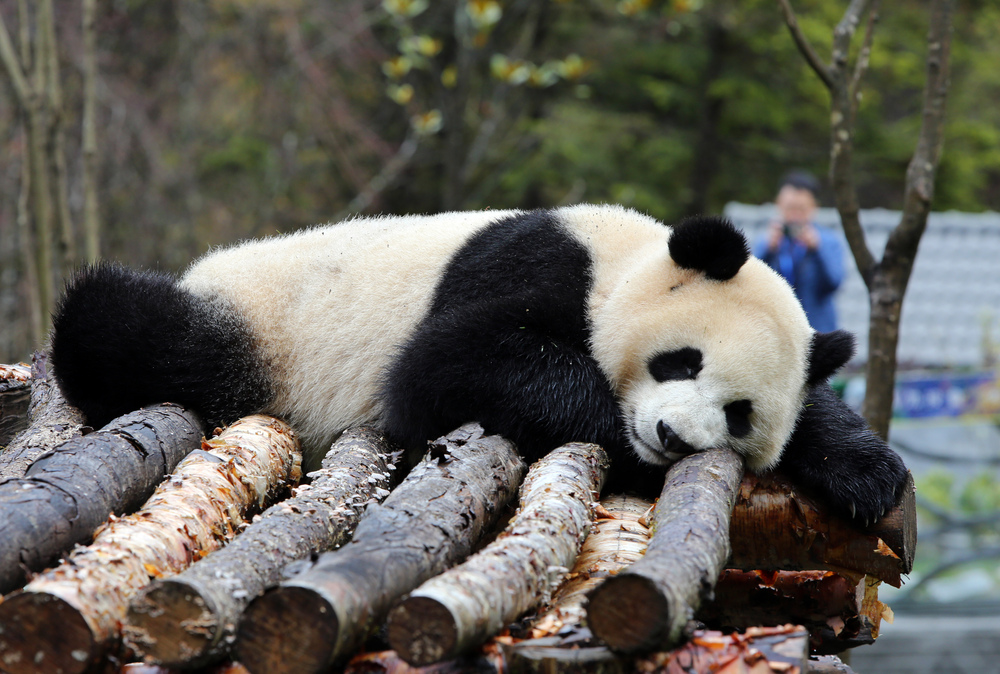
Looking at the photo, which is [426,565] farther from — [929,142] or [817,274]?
Result: [817,274]

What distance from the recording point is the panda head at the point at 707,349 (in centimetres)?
263

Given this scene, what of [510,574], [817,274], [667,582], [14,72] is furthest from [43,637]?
[817,274]

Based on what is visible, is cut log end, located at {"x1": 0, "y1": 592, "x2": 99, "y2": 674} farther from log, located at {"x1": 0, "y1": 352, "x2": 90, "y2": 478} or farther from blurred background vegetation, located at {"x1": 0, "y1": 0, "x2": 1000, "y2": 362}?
blurred background vegetation, located at {"x1": 0, "y1": 0, "x2": 1000, "y2": 362}

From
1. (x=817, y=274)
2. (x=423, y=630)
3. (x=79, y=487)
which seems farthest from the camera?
(x=817, y=274)

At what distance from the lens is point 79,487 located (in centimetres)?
205

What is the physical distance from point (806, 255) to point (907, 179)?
2.24 m

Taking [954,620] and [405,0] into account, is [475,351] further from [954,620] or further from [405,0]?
[954,620]

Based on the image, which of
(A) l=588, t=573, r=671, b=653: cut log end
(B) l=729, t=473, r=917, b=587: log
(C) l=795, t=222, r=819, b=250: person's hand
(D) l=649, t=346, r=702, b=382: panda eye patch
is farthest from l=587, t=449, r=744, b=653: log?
(C) l=795, t=222, r=819, b=250: person's hand

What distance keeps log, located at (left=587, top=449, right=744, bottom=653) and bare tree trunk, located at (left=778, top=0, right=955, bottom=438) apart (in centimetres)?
178

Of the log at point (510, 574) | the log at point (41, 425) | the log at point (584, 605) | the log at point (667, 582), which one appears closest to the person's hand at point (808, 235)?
the log at point (584, 605)

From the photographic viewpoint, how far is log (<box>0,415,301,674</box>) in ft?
5.14

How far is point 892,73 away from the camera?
38.3 ft

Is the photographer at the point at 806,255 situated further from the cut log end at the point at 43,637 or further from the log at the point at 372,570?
the cut log end at the point at 43,637

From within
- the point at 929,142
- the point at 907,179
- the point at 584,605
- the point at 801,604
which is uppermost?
the point at 929,142
